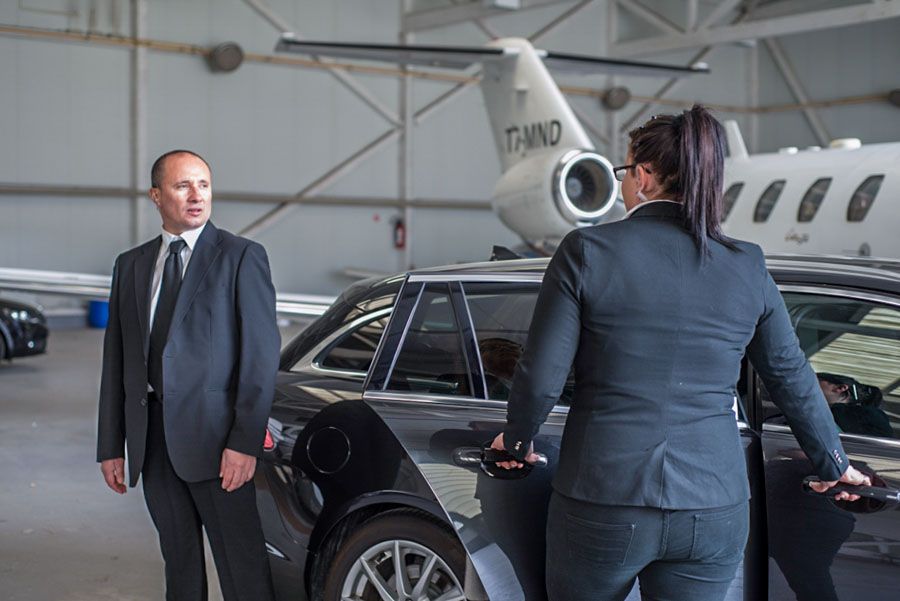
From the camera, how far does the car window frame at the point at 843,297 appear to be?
9.43 ft

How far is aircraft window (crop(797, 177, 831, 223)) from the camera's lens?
11.8m

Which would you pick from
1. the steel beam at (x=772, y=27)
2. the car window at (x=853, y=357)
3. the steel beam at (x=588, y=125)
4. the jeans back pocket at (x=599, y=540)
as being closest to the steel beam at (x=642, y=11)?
the steel beam at (x=772, y=27)

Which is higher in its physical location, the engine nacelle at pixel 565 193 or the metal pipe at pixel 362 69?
the metal pipe at pixel 362 69

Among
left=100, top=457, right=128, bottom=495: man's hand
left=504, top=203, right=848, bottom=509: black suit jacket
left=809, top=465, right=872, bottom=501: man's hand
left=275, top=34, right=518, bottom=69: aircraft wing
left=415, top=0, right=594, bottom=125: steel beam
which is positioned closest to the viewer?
left=504, top=203, right=848, bottom=509: black suit jacket

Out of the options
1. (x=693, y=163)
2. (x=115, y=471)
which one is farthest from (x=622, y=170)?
(x=115, y=471)

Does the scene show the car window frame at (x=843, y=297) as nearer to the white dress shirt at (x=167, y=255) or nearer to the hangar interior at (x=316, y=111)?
the white dress shirt at (x=167, y=255)

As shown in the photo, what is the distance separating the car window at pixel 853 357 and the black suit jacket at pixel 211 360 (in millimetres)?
1473

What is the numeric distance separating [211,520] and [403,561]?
62 cm

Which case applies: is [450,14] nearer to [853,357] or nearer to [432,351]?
[432,351]

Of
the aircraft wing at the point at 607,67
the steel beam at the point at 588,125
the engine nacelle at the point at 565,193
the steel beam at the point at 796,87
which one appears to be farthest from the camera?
the steel beam at the point at 796,87

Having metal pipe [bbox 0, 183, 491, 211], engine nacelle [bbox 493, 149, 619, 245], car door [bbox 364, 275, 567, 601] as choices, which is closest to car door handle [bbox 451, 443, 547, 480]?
car door [bbox 364, 275, 567, 601]

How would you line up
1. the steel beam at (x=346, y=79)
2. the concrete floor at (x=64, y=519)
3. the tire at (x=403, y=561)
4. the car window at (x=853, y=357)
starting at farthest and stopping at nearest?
the steel beam at (x=346, y=79)
the concrete floor at (x=64, y=519)
the tire at (x=403, y=561)
the car window at (x=853, y=357)

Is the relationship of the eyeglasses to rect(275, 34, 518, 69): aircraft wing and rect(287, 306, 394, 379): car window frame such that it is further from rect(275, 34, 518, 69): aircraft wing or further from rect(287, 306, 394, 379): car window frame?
rect(275, 34, 518, 69): aircraft wing

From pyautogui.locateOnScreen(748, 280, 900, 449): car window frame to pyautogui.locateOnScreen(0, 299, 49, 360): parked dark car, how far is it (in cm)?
1112
